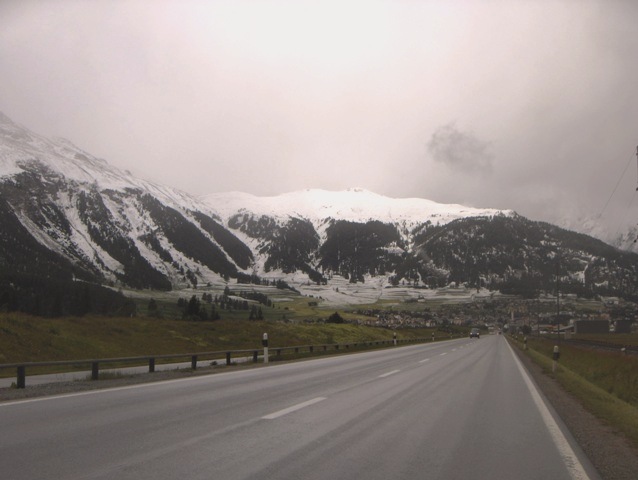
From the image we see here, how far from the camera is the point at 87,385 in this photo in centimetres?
1642

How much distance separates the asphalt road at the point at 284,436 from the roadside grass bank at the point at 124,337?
56.9 feet

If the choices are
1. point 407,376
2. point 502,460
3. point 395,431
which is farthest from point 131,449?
point 407,376

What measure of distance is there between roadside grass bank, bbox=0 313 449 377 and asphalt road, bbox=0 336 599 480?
1734 cm

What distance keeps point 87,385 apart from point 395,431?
1109 centimetres

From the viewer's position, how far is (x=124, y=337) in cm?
4097

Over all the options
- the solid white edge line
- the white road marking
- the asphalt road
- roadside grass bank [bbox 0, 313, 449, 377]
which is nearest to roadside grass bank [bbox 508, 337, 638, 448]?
the solid white edge line

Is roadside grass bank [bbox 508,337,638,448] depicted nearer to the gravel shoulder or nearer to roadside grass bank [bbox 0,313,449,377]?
the gravel shoulder

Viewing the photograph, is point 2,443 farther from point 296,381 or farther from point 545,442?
point 296,381

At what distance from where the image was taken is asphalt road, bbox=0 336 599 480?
6484mm

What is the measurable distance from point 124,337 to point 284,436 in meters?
35.7

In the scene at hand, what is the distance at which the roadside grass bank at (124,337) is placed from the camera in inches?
1223

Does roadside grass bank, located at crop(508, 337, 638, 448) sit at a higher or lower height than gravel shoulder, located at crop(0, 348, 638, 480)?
lower

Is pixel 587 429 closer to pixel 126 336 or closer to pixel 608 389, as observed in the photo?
pixel 608 389

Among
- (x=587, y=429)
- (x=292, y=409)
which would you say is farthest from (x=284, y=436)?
(x=587, y=429)
